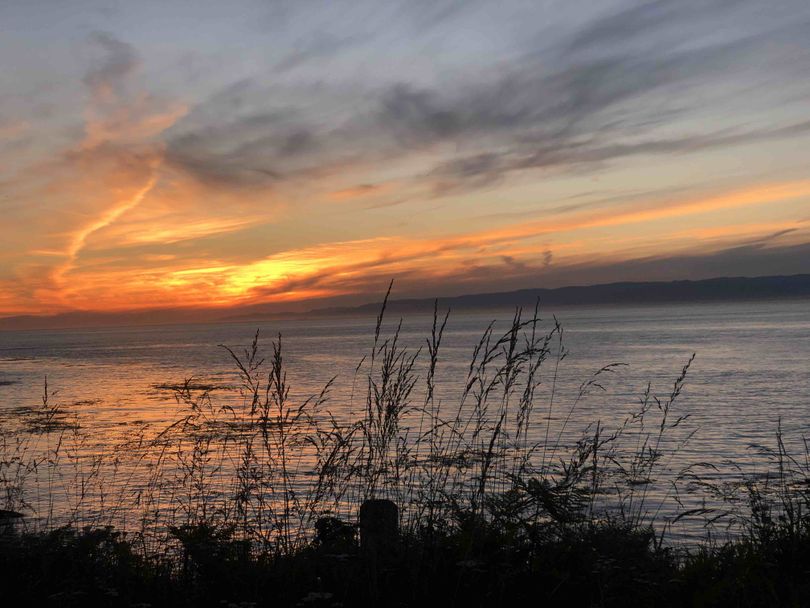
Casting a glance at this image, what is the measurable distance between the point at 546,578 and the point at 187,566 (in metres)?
2.70

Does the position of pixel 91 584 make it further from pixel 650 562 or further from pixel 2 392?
pixel 2 392

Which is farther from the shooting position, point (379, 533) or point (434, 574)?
point (379, 533)

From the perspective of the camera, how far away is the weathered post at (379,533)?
5309 millimetres

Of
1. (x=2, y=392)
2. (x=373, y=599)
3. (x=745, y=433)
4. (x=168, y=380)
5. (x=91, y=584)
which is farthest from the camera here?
(x=168, y=380)

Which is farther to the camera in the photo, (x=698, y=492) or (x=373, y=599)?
(x=698, y=492)

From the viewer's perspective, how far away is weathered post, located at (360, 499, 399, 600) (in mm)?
5309

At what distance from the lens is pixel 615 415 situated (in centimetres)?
2683

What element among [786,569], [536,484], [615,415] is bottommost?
[615,415]

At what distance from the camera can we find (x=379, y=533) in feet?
18.7

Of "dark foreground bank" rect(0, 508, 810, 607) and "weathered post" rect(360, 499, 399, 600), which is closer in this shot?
"dark foreground bank" rect(0, 508, 810, 607)

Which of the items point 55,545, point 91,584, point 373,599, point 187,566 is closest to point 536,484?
point 373,599

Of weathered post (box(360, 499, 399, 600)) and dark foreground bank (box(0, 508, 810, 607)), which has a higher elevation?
weathered post (box(360, 499, 399, 600))

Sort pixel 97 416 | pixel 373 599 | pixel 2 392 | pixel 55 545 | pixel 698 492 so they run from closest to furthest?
pixel 373 599
pixel 55 545
pixel 698 492
pixel 97 416
pixel 2 392

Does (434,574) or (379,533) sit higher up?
(379,533)
